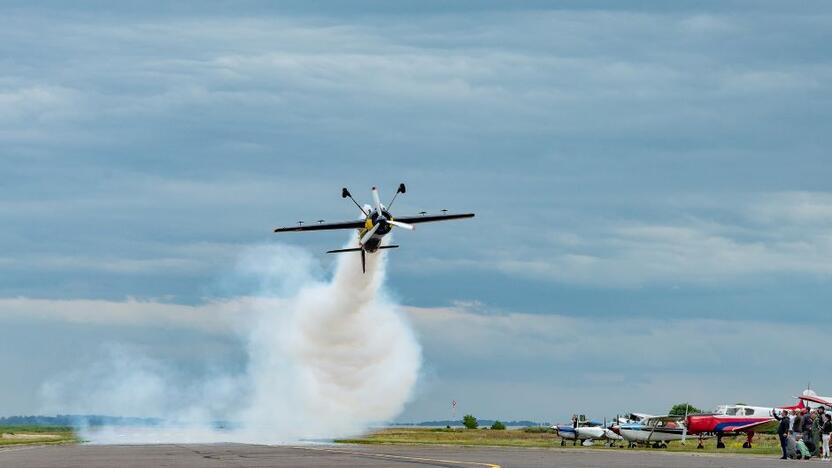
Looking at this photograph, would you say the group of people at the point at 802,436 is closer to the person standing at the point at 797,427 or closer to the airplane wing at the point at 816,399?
the person standing at the point at 797,427

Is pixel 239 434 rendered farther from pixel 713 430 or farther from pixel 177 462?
pixel 177 462

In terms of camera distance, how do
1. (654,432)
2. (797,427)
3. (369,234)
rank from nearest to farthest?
(797,427)
(654,432)
(369,234)

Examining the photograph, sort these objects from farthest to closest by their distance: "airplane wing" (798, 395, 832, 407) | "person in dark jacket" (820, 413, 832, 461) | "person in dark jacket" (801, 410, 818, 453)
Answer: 1. "airplane wing" (798, 395, 832, 407)
2. "person in dark jacket" (820, 413, 832, 461)
3. "person in dark jacket" (801, 410, 818, 453)

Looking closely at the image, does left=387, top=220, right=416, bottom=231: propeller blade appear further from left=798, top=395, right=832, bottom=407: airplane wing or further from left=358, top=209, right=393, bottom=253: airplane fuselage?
left=798, top=395, right=832, bottom=407: airplane wing

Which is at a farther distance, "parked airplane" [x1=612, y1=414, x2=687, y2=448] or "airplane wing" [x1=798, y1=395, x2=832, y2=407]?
"airplane wing" [x1=798, y1=395, x2=832, y2=407]

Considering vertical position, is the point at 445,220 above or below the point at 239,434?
above

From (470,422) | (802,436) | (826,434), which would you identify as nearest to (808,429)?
(802,436)

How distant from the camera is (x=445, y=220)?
84.5 metres

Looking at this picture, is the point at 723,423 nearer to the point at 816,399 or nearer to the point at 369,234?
the point at 816,399

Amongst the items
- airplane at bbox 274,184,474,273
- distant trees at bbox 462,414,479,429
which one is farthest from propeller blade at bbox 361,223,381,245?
distant trees at bbox 462,414,479,429

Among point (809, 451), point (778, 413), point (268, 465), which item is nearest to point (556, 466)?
point (268, 465)

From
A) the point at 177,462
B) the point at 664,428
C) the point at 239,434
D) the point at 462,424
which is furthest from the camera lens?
the point at 462,424

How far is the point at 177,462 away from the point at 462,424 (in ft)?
508

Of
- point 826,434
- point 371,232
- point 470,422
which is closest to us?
point 826,434
